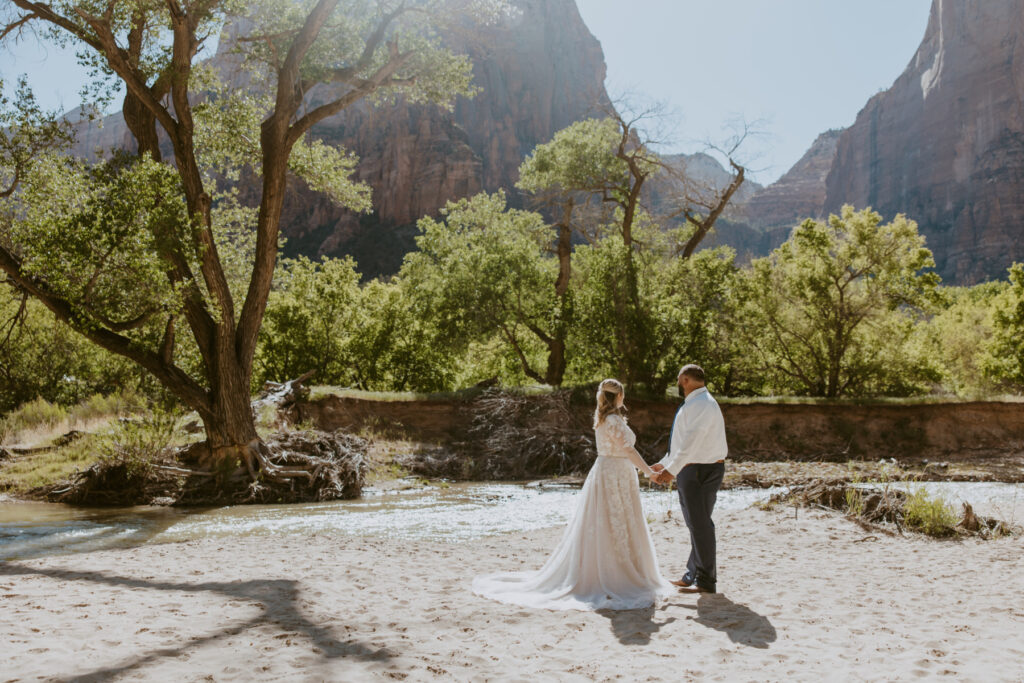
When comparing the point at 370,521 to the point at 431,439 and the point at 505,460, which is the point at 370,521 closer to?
the point at 505,460

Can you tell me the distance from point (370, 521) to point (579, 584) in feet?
19.7

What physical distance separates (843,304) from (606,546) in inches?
818

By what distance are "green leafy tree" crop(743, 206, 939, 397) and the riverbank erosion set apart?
230 centimetres

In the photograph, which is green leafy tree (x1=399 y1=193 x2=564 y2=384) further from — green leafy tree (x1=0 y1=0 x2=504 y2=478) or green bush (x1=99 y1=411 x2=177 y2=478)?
green bush (x1=99 y1=411 x2=177 y2=478)

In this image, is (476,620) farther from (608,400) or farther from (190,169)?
(190,169)

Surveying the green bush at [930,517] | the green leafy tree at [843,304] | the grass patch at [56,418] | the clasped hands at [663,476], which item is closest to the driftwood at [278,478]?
the grass patch at [56,418]

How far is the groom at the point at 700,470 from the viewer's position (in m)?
6.17

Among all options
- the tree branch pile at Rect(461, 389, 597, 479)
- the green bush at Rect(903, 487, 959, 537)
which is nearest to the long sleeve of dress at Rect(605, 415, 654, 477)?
the green bush at Rect(903, 487, 959, 537)

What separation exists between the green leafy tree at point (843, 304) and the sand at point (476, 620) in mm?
16968

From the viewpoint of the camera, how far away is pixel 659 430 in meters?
22.7

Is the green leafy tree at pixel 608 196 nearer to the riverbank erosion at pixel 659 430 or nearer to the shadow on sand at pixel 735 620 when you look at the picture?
the riverbank erosion at pixel 659 430

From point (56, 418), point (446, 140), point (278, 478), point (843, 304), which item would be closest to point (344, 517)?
point (278, 478)

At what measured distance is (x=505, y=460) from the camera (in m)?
18.8

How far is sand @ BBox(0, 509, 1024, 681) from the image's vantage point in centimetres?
407
